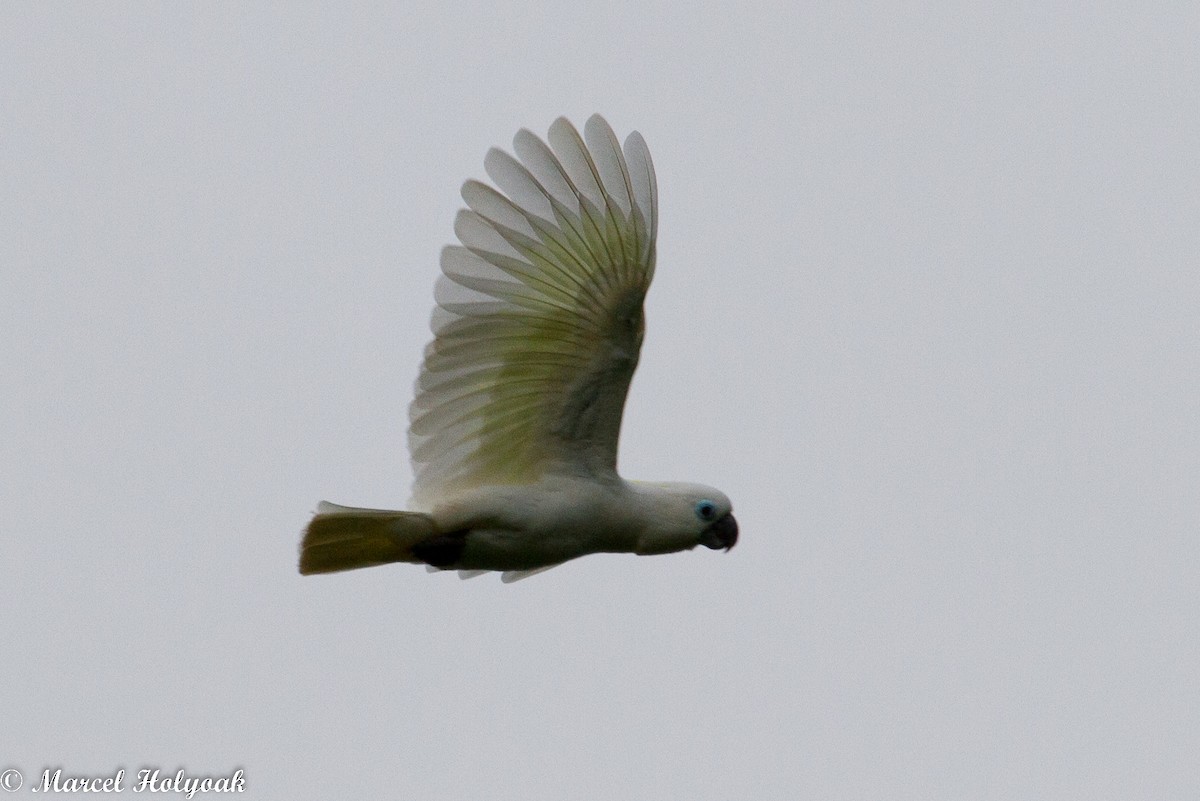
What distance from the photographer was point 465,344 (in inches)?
213

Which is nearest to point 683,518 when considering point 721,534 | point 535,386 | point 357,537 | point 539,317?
point 721,534

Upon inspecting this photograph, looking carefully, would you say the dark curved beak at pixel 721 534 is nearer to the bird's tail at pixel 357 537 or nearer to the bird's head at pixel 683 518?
the bird's head at pixel 683 518

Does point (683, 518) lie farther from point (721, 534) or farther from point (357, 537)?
point (357, 537)

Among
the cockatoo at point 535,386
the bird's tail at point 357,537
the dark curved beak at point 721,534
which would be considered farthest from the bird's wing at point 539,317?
the dark curved beak at point 721,534

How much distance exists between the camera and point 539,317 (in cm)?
539

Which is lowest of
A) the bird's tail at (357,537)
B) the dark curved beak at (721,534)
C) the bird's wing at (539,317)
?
the bird's tail at (357,537)

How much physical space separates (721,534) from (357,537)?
1.48 m

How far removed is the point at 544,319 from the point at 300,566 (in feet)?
4.12

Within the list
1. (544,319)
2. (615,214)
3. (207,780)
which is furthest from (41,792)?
(615,214)

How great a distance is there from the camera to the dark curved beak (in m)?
5.94

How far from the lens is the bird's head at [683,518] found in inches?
227

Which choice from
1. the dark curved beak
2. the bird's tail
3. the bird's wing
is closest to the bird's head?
the dark curved beak

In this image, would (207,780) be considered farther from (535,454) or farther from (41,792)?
(535,454)

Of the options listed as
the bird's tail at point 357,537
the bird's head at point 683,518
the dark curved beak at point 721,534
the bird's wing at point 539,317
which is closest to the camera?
the bird's wing at point 539,317
